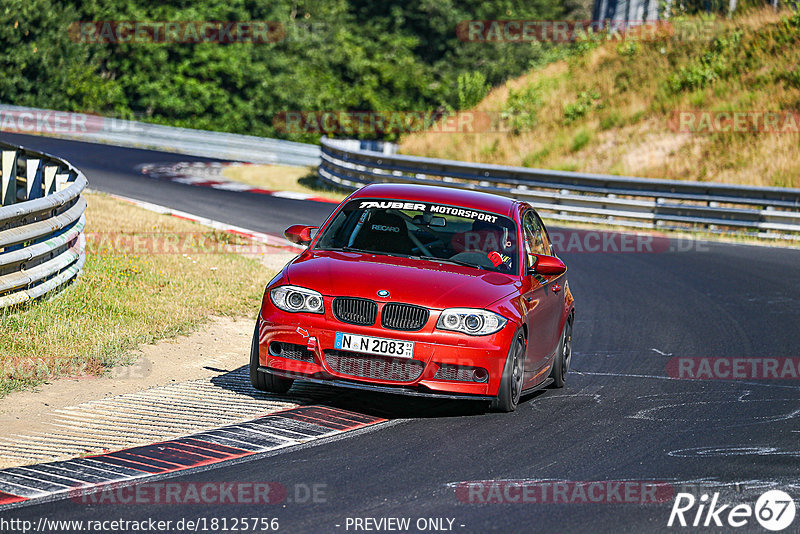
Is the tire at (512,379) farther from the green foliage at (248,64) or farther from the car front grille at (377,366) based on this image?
the green foliage at (248,64)

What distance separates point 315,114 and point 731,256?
37.1 m

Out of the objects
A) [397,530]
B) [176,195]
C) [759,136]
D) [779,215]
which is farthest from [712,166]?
[397,530]

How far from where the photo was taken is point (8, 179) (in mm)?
16031

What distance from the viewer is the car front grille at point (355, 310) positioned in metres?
7.86

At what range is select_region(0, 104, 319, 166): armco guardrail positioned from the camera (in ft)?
121

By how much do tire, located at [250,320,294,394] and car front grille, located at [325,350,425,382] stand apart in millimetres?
678

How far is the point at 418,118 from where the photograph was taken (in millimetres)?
54312

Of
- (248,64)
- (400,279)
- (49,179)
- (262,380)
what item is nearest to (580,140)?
(49,179)

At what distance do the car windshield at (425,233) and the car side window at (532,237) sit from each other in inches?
7.5

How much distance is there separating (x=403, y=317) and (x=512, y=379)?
97 centimetres

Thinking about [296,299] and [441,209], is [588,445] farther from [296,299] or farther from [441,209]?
[441,209]

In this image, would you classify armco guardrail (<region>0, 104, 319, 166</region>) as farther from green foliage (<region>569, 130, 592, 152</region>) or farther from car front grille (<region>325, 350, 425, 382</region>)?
car front grille (<region>325, 350, 425, 382</region>)

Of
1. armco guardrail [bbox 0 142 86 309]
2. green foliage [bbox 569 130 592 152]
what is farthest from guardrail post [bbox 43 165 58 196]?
green foliage [bbox 569 130 592 152]

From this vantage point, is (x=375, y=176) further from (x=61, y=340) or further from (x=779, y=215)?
(x=61, y=340)
